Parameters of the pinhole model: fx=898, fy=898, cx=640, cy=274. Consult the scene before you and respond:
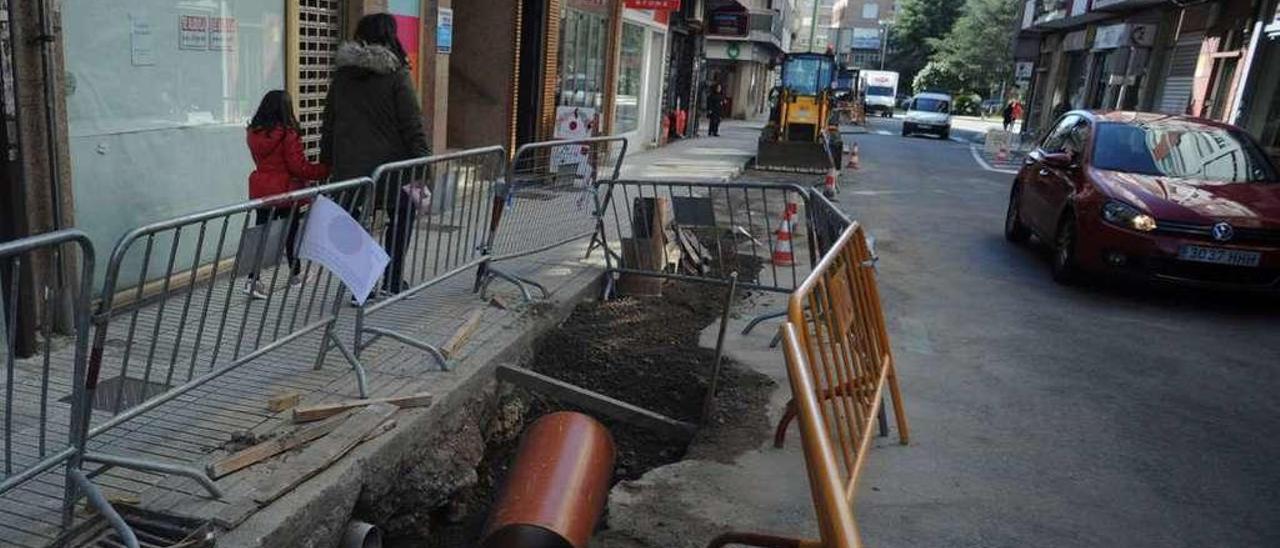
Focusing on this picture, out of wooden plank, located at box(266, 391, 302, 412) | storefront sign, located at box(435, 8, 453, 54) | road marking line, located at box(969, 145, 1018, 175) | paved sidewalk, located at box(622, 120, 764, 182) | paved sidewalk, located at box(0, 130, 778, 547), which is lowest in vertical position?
paved sidewalk, located at box(622, 120, 764, 182)

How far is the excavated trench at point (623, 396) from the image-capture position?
421cm

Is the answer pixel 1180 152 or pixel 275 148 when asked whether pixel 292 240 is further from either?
pixel 1180 152

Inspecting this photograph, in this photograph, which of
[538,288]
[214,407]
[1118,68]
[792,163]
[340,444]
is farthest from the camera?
[1118,68]

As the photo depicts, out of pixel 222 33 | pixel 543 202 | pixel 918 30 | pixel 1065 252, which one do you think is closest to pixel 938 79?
pixel 918 30

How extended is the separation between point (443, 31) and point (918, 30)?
79.8m

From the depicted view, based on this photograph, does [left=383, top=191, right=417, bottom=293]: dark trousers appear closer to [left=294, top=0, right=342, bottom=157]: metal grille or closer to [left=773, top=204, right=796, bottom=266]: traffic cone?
[left=294, top=0, right=342, bottom=157]: metal grille

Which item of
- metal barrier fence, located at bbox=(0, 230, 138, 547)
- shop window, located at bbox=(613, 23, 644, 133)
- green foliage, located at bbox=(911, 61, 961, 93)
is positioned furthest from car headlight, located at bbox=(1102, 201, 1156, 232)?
green foliage, located at bbox=(911, 61, 961, 93)

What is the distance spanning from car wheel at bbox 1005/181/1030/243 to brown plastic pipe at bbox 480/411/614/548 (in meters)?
8.14

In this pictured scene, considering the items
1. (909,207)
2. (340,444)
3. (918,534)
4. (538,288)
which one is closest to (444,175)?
(538,288)

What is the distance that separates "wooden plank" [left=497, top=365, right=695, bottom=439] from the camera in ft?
15.8

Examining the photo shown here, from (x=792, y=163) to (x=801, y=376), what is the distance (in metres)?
16.4

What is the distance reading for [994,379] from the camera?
5.75 metres

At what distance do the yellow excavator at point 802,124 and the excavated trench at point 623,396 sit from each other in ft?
35.3

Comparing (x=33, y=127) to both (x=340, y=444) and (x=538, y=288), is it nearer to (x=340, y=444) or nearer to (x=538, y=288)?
(x=340, y=444)
